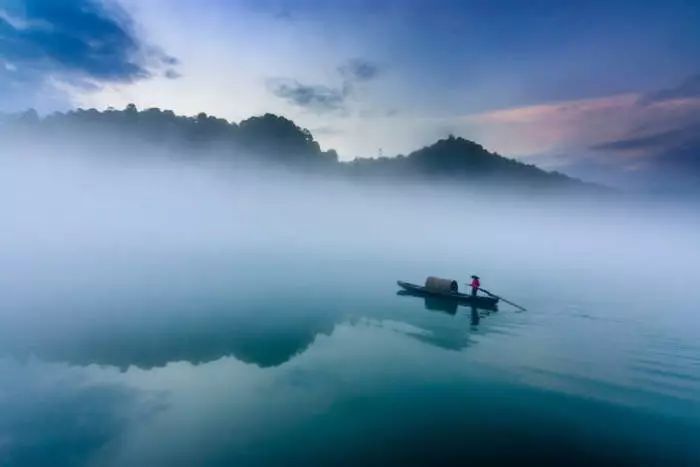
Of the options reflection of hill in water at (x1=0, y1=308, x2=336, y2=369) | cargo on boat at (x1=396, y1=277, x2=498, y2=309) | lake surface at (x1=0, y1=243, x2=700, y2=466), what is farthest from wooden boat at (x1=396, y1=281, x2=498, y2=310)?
reflection of hill in water at (x1=0, y1=308, x2=336, y2=369)

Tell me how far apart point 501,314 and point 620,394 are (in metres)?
13.3

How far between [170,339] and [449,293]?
19.4 meters

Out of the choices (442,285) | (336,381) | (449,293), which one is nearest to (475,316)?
(449,293)

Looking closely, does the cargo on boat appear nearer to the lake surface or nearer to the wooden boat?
the wooden boat

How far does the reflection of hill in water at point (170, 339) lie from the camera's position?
20.0 metres

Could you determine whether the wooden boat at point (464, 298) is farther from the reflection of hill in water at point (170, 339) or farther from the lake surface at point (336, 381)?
the reflection of hill in water at point (170, 339)

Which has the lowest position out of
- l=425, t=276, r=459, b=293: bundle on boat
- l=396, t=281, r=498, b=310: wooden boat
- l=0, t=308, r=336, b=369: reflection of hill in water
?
l=0, t=308, r=336, b=369: reflection of hill in water

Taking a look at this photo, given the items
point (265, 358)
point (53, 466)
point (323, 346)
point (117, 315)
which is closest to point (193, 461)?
point (53, 466)

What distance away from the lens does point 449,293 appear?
105 ft

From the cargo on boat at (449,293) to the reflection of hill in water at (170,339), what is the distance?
29.0 feet

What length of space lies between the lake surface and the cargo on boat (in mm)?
753

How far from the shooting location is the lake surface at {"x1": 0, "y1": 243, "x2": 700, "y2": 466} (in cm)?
1286

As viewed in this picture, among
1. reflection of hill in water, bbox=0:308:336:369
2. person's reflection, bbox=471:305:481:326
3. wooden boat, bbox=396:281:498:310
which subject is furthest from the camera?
wooden boat, bbox=396:281:498:310

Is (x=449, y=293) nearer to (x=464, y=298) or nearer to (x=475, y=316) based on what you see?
(x=464, y=298)
